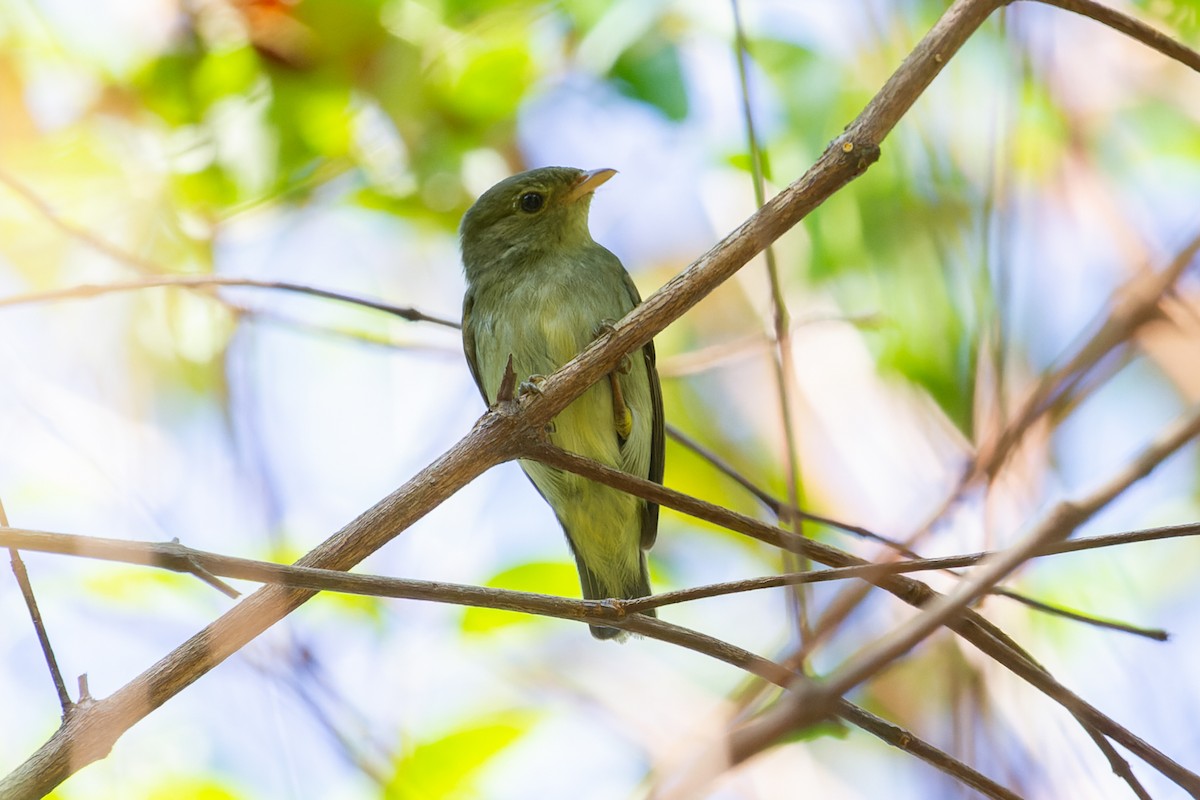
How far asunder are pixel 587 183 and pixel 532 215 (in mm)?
274

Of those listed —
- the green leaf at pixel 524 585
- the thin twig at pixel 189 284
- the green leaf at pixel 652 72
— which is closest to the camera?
the thin twig at pixel 189 284

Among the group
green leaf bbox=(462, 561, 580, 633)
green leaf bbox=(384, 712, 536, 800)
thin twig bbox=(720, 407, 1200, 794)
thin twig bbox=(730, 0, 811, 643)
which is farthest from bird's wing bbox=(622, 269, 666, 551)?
thin twig bbox=(720, 407, 1200, 794)

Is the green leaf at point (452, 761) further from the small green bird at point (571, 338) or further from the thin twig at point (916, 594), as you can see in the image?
the thin twig at point (916, 594)

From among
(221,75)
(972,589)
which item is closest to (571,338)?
(221,75)

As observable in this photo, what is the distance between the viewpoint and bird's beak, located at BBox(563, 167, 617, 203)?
4512 millimetres

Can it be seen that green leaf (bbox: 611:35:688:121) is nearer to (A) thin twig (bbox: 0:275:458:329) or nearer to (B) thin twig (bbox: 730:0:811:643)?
(A) thin twig (bbox: 0:275:458:329)

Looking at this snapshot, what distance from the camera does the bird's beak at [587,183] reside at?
4512 millimetres

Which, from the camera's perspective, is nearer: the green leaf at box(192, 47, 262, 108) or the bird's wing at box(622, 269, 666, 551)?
the bird's wing at box(622, 269, 666, 551)

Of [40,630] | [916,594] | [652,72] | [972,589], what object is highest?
[652,72]

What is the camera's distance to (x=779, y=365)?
199cm

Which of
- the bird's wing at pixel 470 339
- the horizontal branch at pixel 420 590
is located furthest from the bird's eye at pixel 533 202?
the horizontal branch at pixel 420 590

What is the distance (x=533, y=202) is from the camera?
464cm

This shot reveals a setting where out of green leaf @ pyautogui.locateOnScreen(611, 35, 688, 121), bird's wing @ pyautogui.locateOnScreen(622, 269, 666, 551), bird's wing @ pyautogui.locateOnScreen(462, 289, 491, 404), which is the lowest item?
bird's wing @ pyautogui.locateOnScreen(622, 269, 666, 551)

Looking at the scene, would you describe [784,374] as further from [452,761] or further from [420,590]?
[452,761]
